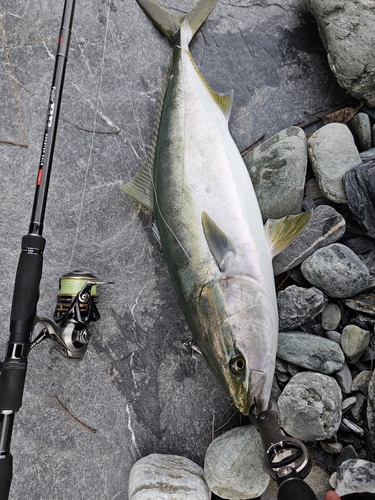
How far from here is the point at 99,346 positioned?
2863mm

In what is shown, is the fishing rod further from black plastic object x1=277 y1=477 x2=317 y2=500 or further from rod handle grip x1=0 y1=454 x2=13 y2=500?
black plastic object x1=277 y1=477 x2=317 y2=500

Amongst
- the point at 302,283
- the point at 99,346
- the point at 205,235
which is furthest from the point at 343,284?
the point at 99,346

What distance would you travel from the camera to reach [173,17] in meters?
3.15

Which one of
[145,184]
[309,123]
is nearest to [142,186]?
[145,184]

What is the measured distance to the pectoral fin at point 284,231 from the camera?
2600 millimetres

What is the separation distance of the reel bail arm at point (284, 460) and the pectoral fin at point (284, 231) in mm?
887

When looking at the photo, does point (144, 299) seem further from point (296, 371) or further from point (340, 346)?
point (340, 346)

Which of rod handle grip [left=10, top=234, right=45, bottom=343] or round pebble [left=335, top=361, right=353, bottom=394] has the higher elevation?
rod handle grip [left=10, top=234, right=45, bottom=343]

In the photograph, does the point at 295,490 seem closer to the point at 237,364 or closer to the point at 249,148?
the point at 237,364

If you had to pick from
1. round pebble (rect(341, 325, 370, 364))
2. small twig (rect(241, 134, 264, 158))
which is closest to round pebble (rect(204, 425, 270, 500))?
round pebble (rect(341, 325, 370, 364))

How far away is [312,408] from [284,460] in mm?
466

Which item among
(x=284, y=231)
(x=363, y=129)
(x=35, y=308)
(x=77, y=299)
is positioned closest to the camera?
(x=35, y=308)

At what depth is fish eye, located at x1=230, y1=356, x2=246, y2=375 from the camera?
223cm

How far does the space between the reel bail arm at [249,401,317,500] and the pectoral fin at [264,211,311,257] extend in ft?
2.91
